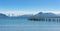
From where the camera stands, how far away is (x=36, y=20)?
17.5 m

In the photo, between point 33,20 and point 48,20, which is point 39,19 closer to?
point 33,20

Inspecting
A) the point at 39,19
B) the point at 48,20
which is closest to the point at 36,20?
the point at 39,19

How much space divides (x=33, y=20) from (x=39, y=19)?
79 centimetres

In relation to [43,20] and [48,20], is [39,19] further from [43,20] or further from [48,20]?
[48,20]

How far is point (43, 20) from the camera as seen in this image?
58.9 feet

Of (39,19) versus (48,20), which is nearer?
(39,19)

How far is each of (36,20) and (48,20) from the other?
7.64 feet

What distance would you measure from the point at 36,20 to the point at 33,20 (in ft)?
1.43

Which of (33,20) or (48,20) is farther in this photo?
(48,20)

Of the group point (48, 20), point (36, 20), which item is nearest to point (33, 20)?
point (36, 20)

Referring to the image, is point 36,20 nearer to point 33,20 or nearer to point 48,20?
point 33,20

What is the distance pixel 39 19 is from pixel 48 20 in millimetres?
2005

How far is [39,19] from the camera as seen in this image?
1761cm
